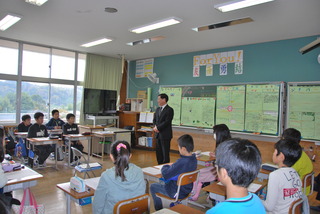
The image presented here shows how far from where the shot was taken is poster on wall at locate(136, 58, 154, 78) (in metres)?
8.29

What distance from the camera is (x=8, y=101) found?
6.57m

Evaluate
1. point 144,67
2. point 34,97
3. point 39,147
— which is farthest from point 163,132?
point 34,97

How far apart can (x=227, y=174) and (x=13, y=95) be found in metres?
7.12

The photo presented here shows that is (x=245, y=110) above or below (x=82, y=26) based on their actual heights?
below

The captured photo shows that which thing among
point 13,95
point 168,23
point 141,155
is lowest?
point 141,155

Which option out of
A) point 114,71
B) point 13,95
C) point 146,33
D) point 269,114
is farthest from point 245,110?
point 13,95

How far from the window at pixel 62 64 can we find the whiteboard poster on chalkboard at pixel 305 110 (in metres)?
6.23

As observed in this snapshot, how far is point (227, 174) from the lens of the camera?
3.57 feet

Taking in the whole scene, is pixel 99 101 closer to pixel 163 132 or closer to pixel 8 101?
pixel 8 101

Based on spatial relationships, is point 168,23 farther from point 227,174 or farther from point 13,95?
point 13,95

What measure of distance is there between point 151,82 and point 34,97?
3.64 meters

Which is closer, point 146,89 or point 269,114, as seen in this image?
point 269,114

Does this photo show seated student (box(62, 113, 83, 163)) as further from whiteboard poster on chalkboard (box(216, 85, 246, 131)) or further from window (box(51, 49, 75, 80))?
whiteboard poster on chalkboard (box(216, 85, 246, 131))

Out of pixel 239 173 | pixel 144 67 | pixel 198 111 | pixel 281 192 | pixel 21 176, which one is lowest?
pixel 21 176
